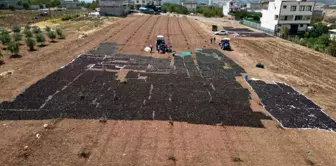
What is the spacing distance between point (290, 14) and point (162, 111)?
5092 centimetres

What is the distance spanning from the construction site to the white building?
30.0 m

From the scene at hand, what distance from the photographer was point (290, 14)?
55719mm

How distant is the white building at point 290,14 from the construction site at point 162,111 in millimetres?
30042

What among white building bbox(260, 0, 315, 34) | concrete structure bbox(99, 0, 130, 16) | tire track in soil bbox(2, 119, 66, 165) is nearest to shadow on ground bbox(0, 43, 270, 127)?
tire track in soil bbox(2, 119, 66, 165)

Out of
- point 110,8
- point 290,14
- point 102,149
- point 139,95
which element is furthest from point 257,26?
point 102,149

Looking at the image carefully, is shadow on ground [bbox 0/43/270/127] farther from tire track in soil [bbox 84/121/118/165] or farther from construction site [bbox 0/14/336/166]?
tire track in soil [bbox 84/121/118/165]

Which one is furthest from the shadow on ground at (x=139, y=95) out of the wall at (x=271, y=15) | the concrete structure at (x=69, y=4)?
the concrete structure at (x=69, y=4)

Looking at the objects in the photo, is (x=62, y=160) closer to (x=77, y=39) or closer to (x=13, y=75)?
(x=13, y=75)

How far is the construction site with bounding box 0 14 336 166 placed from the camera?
11.9 m

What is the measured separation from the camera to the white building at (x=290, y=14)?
2156 inches

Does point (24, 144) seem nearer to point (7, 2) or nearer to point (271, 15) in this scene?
point (271, 15)

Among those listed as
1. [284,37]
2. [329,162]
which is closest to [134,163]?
[329,162]

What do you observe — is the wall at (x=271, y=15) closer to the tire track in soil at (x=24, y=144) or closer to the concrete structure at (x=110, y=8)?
the concrete structure at (x=110, y=8)

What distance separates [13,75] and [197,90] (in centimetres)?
1493
